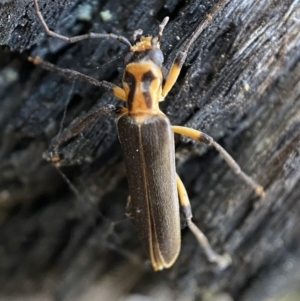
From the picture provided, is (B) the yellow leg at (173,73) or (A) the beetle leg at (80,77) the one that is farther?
(A) the beetle leg at (80,77)

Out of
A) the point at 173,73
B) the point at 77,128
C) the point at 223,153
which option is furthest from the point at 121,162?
the point at 173,73

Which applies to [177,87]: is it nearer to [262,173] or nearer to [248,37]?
[248,37]

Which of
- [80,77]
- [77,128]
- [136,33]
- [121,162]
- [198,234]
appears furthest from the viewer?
[198,234]


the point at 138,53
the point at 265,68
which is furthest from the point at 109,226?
the point at 265,68

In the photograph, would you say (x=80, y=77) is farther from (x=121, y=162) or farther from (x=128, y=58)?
(x=121, y=162)

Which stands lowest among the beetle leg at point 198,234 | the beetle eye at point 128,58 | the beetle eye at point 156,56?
the beetle leg at point 198,234

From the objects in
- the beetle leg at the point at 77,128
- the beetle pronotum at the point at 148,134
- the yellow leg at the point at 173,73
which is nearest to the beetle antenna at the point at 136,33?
the beetle pronotum at the point at 148,134

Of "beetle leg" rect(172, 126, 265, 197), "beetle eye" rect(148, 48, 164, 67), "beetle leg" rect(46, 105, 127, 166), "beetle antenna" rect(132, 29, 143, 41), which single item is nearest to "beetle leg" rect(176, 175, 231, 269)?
"beetle leg" rect(172, 126, 265, 197)

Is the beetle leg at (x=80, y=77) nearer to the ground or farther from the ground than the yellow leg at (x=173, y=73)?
nearer to the ground

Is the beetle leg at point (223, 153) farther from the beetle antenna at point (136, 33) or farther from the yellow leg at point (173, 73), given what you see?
the beetle antenna at point (136, 33)
